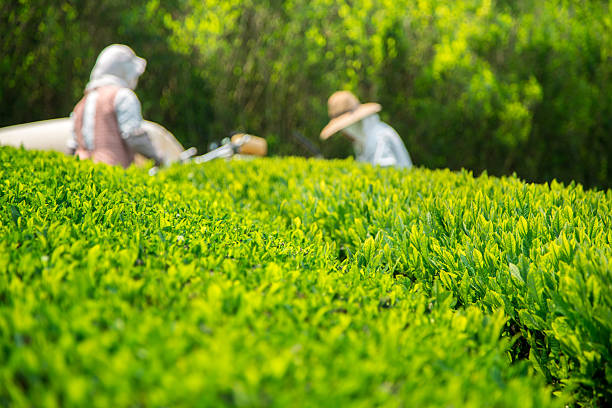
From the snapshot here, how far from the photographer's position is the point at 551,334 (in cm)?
238

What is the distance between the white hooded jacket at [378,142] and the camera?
20.4ft

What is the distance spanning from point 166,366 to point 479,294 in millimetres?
1973

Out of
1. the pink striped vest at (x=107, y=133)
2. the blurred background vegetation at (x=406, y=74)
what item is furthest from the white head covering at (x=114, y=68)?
the blurred background vegetation at (x=406, y=74)

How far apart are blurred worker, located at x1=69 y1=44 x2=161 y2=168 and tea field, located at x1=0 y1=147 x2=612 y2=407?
38.4 inches

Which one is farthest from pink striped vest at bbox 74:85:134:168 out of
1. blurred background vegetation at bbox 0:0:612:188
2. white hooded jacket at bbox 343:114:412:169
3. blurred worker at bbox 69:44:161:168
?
blurred background vegetation at bbox 0:0:612:188

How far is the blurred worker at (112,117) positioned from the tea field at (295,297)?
975 mm

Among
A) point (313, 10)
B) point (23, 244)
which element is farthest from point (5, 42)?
point (23, 244)

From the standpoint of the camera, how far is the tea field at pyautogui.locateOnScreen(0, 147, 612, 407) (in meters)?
1.40

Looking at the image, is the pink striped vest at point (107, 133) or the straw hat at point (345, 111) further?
the straw hat at point (345, 111)

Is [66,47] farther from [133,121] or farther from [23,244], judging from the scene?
[23,244]

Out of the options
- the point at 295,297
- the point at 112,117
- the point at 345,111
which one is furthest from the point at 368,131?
the point at 295,297

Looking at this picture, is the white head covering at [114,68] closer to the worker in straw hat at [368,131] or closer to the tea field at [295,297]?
the tea field at [295,297]

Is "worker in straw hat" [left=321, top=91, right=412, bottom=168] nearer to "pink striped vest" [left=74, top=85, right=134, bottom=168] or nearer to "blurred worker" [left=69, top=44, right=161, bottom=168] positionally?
"blurred worker" [left=69, top=44, right=161, bottom=168]

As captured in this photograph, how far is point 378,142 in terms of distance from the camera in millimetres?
6273
